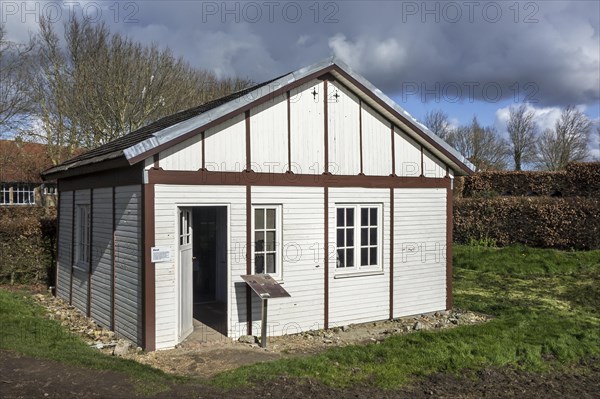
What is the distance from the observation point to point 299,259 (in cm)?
984

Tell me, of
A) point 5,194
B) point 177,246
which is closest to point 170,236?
point 177,246

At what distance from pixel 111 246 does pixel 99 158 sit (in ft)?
5.35

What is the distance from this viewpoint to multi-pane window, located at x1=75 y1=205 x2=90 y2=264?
438 inches

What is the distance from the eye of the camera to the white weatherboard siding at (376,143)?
10672mm

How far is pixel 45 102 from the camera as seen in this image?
2488cm

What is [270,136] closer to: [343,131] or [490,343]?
[343,131]

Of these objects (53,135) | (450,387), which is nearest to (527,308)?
(450,387)

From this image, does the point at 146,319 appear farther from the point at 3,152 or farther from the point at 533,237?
the point at 3,152

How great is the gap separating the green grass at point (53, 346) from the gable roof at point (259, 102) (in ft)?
9.57

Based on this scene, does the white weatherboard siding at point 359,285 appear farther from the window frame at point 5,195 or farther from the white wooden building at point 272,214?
the window frame at point 5,195

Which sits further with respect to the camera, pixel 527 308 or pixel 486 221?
pixel 486 221

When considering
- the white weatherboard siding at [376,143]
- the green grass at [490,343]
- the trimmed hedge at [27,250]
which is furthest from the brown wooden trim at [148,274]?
the trimmed hedge at [27,250]

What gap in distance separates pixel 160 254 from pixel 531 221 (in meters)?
15.9

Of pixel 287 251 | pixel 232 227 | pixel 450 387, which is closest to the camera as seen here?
pixel 450 387
